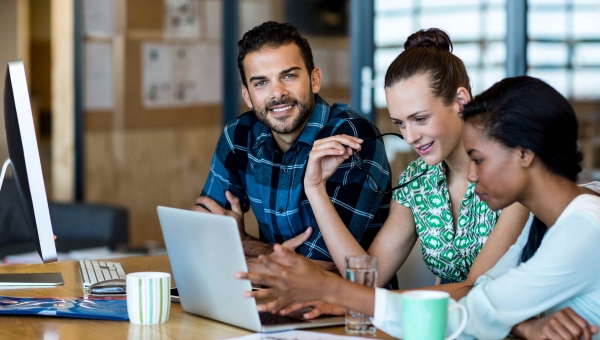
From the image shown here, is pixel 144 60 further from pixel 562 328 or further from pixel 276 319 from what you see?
pixel 562 328

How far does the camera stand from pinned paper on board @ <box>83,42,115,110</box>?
14.9ft

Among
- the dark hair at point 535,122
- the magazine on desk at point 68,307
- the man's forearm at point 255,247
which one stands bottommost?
the man's forearm at point 255,247

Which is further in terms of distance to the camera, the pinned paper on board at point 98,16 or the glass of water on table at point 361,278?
the pinned paper on board at point 98,16

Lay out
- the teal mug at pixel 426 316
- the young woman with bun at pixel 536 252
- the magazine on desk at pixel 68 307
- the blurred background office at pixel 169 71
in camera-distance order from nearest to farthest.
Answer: the teal mug at pixel 426 316
the young woman with bun at pixel 536 252
the magazine on desk at pixel 68 307
the blurred background office at pixel 169 71

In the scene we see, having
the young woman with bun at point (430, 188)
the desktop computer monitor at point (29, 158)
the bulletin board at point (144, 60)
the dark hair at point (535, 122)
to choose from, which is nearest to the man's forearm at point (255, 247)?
the young woman with bun at point (430, 188)

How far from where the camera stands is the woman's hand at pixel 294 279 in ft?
3.99

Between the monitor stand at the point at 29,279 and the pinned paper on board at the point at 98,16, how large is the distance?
2844 millimetres

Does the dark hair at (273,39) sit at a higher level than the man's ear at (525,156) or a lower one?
higher

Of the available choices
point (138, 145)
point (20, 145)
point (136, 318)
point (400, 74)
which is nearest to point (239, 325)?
point (136, 318)

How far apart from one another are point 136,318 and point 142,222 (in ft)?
11.4

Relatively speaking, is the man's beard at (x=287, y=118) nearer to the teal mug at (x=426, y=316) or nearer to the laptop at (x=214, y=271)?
the laptop at (x=214, y=271)

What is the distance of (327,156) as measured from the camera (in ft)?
5.95

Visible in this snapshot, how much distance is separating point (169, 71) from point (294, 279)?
12.0 feet

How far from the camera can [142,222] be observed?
190 inches
